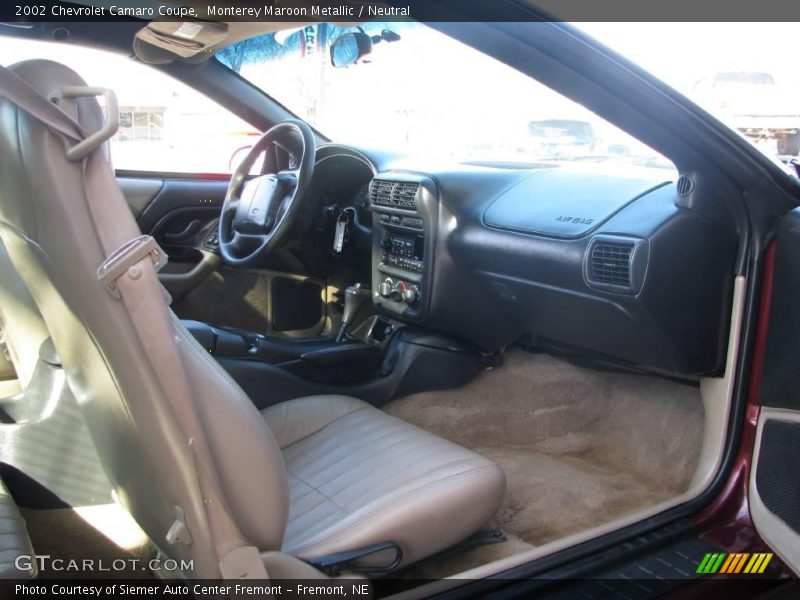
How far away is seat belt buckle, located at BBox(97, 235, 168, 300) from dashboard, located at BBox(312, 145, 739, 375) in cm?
109

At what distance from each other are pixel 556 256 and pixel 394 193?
2.15 ft

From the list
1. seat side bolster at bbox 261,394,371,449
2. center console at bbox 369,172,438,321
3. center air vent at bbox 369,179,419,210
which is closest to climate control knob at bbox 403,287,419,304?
center console at bbox 369,172,438,321

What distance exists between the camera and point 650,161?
2.12 metres

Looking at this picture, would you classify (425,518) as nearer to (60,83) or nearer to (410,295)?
(60,83)

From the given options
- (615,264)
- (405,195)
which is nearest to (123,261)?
(615,264)

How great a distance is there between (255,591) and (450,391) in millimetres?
1368

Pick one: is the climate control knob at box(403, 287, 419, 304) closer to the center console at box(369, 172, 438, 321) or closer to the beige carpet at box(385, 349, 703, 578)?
the center console at box(369, 172, 438, 321)

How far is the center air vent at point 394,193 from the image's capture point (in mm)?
2222

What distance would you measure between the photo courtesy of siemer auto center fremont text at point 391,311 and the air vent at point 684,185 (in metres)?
0.01

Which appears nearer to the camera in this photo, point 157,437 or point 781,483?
point 157,437

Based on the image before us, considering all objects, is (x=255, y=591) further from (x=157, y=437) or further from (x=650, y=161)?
(x=650, y=161)

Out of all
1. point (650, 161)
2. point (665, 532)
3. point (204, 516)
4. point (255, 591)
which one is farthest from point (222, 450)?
point (650, 161)

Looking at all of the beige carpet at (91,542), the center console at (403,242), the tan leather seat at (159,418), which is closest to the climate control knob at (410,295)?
the center console at (403,242)

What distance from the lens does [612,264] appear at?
1.67 metres
